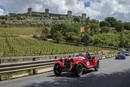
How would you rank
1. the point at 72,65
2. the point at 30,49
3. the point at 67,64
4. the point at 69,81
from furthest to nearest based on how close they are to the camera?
the point at 30,49 < the point at 67,64 < the point at 72,65 < the point at 69,81

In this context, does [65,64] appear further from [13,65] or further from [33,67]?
[13,65]

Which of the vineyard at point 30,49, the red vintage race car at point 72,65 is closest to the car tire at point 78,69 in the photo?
the red vintage race car at point 72,65

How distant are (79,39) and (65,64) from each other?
246 feet

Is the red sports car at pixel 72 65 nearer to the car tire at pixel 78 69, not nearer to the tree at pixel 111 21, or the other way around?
the car tire at pixel 78 69

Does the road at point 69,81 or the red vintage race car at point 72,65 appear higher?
the red vintage race car at point 72,65

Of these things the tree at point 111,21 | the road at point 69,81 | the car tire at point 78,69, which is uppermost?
the tree at point 111,21

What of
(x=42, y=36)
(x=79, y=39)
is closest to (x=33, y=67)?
(x=79, y=39)

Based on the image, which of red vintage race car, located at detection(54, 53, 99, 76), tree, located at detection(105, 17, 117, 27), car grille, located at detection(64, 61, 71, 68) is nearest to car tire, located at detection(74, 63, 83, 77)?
red vintage race car, located at detection(54, 53, 99, 76)

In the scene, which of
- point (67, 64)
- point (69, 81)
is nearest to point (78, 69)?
point (67, 64)

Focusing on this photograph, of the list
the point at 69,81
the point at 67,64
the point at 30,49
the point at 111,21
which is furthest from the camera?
the point at 111,21

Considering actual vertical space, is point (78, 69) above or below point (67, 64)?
below

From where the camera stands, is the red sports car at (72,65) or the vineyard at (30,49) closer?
the red sports car at (72,65)

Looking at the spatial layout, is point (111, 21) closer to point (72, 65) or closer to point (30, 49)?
point (30, 49)

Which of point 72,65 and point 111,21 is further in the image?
point 111,21
